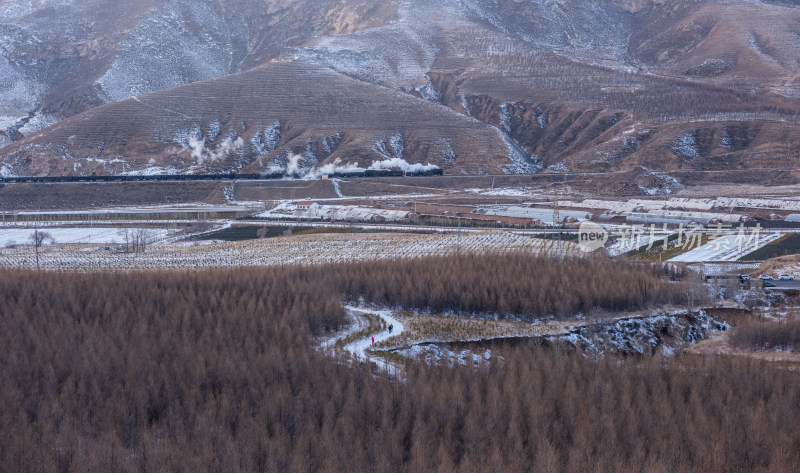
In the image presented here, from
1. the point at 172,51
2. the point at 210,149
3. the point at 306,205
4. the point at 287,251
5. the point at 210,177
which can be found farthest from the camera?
the point at 172,51

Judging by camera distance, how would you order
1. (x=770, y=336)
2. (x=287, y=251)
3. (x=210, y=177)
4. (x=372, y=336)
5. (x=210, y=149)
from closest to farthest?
1. (x=372, y=336)
2. (x=770, y=336)
3. (x=287, y=251)
4. (x=210, y=177)
5. (x=210, y=149)

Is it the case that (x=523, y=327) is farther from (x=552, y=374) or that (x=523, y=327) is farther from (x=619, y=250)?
(x=619, y=250)

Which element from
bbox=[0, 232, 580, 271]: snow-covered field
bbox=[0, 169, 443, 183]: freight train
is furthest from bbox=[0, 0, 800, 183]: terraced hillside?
bbox=[0, 232, 580, 271]: snow-covered field

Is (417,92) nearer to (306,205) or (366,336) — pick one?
(306,205)

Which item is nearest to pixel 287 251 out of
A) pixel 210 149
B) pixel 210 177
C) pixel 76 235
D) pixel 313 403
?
pixel 76 235

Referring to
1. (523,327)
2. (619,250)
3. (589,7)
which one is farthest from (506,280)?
(589,7)
